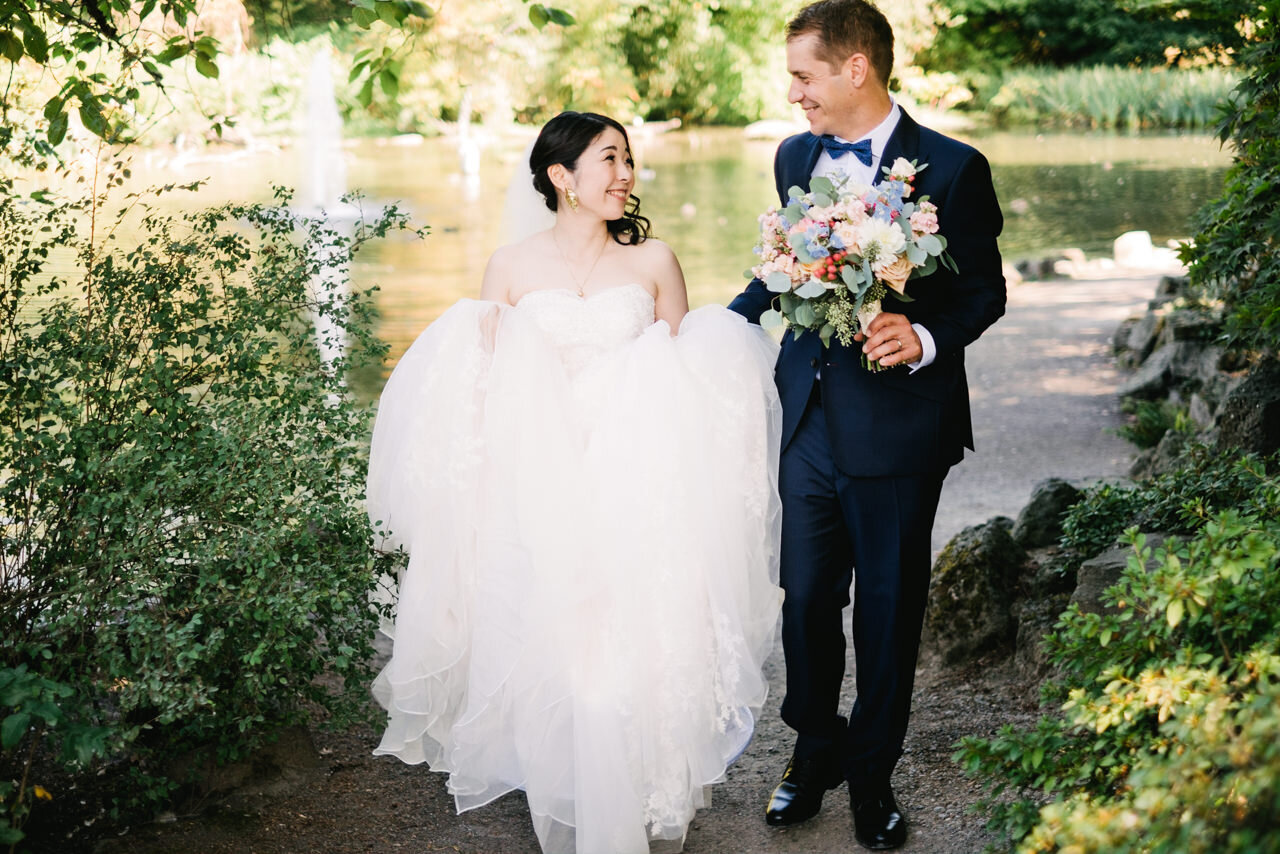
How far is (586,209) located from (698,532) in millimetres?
1089

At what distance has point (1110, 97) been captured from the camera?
92.1ft

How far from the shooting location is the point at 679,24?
32000 mm

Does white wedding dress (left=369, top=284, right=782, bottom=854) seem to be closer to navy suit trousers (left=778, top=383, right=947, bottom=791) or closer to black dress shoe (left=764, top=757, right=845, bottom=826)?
navy suit trousers (left=778, top=383, right=947, bottom=791)

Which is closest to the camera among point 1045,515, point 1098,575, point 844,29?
point 844,29

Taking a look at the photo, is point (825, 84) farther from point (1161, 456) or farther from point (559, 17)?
point (1161, 456)

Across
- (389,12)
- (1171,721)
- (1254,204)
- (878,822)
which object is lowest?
(878,822)

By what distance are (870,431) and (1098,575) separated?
4.26 feet

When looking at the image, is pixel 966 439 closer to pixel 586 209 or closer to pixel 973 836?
pixel 973 836

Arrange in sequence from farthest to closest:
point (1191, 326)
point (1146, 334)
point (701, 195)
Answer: point (701, 195), point (1146, 334), point (1191, 326)

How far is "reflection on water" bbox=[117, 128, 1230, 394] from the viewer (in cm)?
1387

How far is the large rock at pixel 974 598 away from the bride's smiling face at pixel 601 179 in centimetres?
195

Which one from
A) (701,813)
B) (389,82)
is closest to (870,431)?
(701,813)

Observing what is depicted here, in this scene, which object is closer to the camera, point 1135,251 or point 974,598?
point 974,598

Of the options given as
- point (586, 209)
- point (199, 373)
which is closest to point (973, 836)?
point (586, 209)
